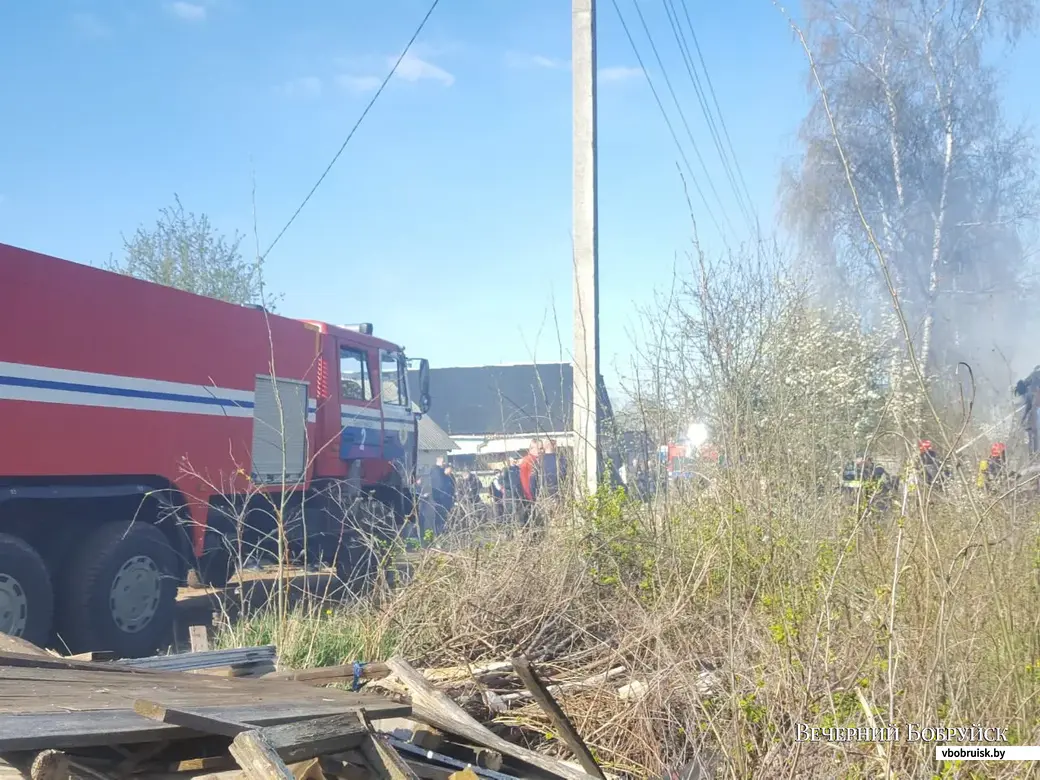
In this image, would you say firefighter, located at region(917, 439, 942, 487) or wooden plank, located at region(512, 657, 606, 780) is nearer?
firefighter, located at region(917, 439, 942, 487)

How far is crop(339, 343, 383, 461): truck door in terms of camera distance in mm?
11141

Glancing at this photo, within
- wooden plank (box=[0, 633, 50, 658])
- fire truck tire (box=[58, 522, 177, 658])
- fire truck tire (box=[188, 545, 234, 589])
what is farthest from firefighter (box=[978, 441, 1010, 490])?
fire truck tire (box=[188, 545, 234, 589])

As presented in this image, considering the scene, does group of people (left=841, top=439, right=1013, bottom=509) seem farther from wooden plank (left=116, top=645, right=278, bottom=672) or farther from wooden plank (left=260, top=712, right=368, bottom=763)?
wooden plank (left=116, top=645, right=278, bottom=672)

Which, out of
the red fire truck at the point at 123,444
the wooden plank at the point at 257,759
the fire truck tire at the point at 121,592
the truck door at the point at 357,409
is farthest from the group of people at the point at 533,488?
the truck door at the point at 357,409

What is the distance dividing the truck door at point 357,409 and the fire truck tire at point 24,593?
4.65 meters

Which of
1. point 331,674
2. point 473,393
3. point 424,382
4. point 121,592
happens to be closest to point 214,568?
point 121,592

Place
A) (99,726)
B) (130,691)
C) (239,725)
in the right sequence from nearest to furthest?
(99,726)
(239,725)
(130,691)

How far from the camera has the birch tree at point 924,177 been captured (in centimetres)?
1392

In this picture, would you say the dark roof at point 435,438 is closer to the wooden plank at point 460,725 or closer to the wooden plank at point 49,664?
the wooden plank at point 460,725

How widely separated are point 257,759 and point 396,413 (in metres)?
10.1

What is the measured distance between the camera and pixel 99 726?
262 centimetres

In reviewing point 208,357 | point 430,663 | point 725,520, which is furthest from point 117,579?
point 725,520

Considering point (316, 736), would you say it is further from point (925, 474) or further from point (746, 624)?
point (925, 474)

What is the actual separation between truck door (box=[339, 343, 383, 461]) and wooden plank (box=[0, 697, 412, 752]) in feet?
26.1
